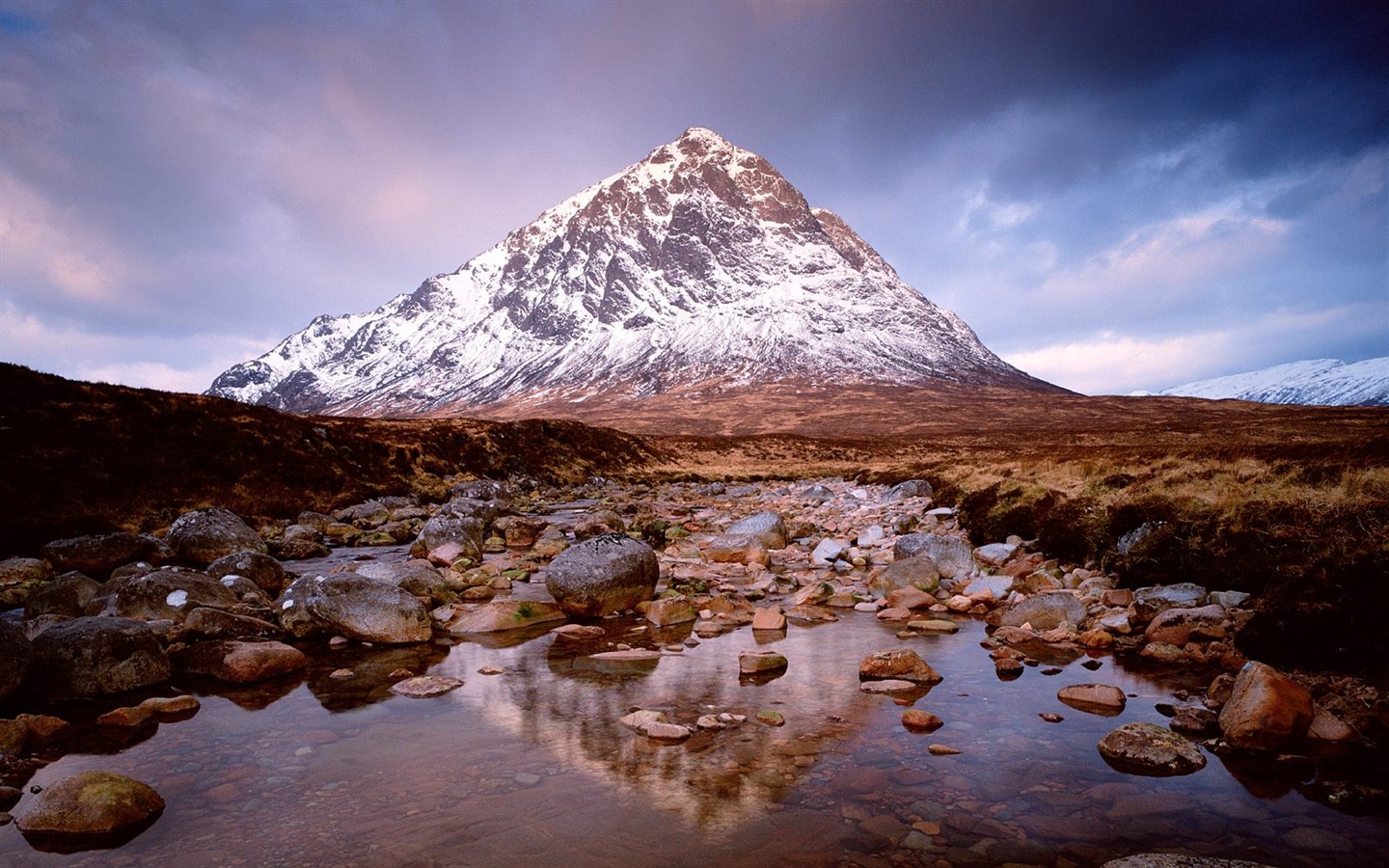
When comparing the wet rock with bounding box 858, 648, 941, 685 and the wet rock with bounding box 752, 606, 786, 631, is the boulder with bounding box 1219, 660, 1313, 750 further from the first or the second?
the wet rock with bounding box 752, 606, 786, 631

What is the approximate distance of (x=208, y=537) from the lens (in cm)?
1775

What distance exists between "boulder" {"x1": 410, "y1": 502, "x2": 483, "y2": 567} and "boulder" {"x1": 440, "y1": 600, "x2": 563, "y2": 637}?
5.06m

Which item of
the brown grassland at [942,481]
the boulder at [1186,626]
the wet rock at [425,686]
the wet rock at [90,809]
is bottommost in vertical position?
the wet rock at [425,686]

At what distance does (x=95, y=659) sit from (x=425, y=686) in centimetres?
427

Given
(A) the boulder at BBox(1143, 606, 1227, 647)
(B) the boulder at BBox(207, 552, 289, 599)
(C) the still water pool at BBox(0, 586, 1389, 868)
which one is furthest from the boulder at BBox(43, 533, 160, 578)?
(A) the boulder at BBox(1143, 606, 1227, 647)

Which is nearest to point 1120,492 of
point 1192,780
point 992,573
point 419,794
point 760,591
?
point 992,573

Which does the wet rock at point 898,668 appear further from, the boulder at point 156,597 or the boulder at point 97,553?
the boulder at point 97,553

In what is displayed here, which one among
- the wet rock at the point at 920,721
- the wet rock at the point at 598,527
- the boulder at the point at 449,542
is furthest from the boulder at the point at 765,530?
the wet rock at the point at 920,721

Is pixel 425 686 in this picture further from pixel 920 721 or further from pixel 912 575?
pixel 912 575

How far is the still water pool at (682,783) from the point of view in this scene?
5145 millimetres

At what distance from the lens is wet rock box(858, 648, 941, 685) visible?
895cm

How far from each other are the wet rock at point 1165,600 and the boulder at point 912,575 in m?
3.94

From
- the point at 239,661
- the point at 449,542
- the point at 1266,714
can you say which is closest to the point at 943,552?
the point at 1266,714

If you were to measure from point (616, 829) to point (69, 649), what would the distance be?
8182 millimetres
